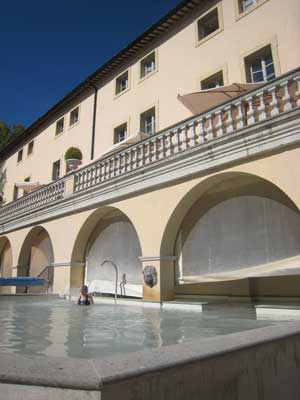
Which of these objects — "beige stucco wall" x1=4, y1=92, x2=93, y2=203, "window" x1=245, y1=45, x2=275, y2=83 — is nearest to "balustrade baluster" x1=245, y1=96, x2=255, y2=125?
"window" x1=245, y1=45, x2=275, y2=83

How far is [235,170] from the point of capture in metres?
7.84

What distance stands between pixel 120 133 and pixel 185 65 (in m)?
4.73

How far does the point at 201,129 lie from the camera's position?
8.93m

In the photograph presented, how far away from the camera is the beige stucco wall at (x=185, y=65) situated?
10.3 meters

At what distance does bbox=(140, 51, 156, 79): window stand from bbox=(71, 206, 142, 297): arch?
7258 millimetres

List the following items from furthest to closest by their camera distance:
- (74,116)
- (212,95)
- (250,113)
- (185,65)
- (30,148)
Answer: (30,148)
(74,116)
(185,65)
(212,95)
(250,113)

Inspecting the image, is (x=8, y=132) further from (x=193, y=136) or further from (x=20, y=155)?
(x=193, y=136)

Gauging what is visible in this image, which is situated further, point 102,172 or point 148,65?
point 148,65

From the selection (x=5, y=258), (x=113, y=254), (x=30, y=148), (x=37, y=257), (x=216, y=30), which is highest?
(x=30, y=148)

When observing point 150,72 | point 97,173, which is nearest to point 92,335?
point 97,173

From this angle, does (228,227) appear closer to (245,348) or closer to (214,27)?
(245,348)

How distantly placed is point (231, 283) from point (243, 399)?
24.4ft

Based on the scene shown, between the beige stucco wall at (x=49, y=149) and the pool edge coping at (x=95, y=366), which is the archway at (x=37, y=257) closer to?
the beige stucco wall at (x=49, y=149)

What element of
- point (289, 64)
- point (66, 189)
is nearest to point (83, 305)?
point (66, 189)
